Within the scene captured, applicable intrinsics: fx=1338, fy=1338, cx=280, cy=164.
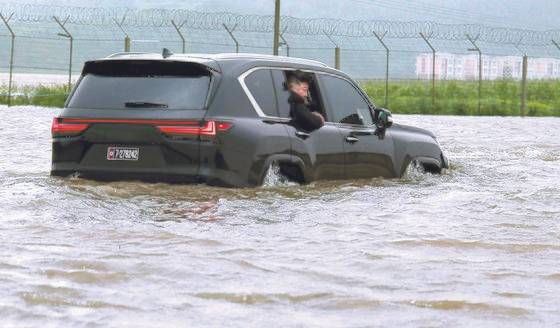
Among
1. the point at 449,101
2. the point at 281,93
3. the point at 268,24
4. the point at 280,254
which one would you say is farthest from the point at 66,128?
the point at 449,101

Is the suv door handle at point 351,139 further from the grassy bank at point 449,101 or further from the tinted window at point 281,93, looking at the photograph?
the grassy bank at point 449,101

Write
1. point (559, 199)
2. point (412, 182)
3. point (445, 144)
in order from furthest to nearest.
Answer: point (445, 144)
point (412, 182)
point (559, 199)

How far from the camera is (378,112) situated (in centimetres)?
1243

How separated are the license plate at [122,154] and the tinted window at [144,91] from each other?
13.3 inches

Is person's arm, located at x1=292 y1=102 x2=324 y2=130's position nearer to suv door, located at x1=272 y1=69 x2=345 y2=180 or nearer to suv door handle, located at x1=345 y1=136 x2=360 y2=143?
suv door, located at x1=272 y1=69 x2=345 y2=180

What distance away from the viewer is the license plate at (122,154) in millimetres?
10500

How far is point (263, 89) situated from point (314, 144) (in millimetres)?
741

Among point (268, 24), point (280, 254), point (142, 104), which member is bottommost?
point (280, 254)

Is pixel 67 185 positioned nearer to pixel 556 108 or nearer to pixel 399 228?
pixel 399 228

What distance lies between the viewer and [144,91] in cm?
1058

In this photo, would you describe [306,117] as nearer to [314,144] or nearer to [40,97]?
[314,144]

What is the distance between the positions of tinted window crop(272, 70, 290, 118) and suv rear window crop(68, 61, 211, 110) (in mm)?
848

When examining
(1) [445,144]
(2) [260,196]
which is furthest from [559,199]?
(1) [445,144]

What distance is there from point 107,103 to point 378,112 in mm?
2884
